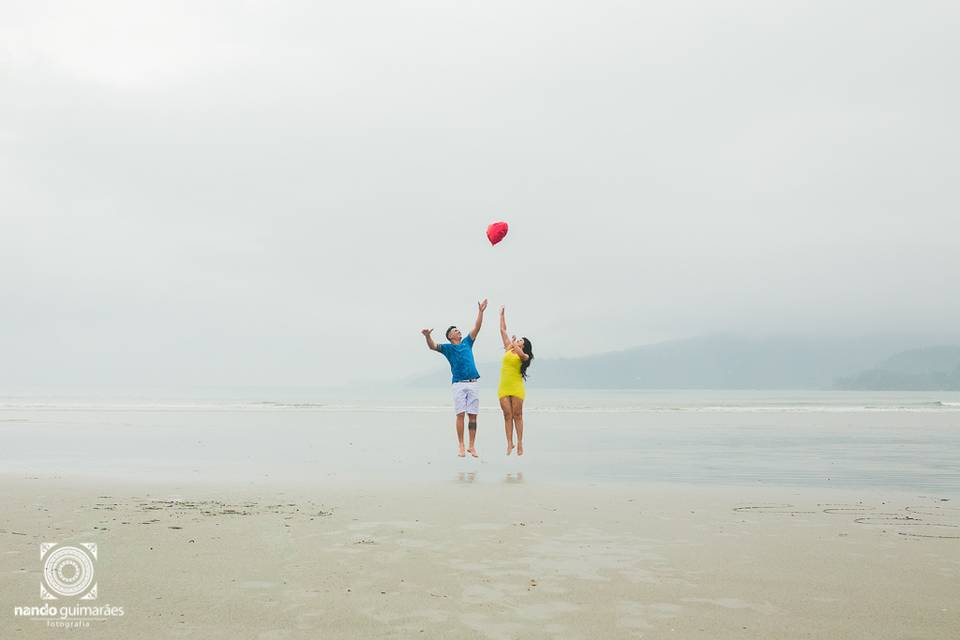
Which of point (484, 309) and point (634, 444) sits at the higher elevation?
point (484, 309)

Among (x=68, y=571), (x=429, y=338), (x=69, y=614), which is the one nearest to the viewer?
(x=69, y=614)

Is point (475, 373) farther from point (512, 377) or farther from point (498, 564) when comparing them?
point (498, 564)

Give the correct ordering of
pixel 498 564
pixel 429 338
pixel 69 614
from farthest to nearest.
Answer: pixel 429 338 → pixel 498 564 → pixel 69 614

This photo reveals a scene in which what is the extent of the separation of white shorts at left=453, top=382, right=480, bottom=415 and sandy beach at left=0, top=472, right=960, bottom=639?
3.81m

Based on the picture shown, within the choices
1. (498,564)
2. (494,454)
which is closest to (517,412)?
(494,454)

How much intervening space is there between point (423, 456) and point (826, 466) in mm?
6475

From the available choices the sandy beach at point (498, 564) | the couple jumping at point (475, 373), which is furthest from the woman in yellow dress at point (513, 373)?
the sandy beach at point (498, 564)

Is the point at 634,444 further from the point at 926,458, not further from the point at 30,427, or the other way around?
the point at 30,427

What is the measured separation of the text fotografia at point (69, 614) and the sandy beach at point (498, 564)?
0.08 meters

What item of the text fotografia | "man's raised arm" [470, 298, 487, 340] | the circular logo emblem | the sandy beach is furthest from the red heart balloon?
the text fotografia

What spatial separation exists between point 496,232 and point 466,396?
9.04ft

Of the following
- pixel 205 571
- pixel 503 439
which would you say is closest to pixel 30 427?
pixel 503 439

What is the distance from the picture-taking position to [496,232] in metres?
12.0

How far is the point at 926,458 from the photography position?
490 inches
